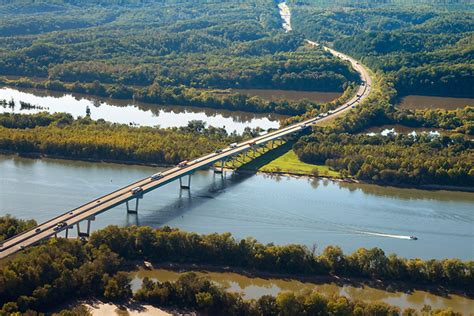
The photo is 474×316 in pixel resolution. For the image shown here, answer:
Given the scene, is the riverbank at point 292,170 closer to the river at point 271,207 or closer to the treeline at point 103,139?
the treeline at point 103,139

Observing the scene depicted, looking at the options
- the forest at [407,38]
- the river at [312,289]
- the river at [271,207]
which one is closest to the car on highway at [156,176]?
the river at [271,207]

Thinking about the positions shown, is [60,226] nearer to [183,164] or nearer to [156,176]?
[156,176]

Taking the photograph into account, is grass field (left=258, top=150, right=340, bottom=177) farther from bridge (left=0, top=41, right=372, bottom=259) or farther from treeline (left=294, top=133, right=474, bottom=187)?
bridge (left=0, top=41, right=372, bottom=259)

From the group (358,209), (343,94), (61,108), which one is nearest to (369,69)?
(343,94)

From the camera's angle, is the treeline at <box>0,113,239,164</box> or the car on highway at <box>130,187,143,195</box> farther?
the treeline at <box>0,113,239,164</box>

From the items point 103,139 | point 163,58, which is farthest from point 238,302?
point 163,58

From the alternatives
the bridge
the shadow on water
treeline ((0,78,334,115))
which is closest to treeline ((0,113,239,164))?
the bridge
